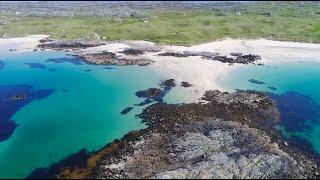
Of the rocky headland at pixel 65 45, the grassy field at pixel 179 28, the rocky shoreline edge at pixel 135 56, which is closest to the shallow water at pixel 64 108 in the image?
the rocky shoreline edge at pixel 135 56

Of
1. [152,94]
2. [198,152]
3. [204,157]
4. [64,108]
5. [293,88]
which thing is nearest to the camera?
[204,157]

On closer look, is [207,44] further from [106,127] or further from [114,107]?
[106,127]

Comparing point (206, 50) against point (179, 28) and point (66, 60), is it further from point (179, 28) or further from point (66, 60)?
point (66, 60)

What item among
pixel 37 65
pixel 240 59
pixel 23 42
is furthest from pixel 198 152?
pixel 23 42

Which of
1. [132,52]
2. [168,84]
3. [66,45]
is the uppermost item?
[66,45]

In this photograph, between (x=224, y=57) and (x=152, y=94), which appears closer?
(x=152, y=94)

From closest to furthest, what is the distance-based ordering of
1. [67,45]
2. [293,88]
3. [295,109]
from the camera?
[295,109]
[293,88]
[67,45]

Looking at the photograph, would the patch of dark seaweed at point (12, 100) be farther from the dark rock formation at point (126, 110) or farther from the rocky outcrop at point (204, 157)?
the rocky outcrop at point (204, 157)

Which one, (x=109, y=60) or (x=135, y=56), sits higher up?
(x=135, y=56)
